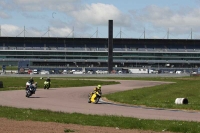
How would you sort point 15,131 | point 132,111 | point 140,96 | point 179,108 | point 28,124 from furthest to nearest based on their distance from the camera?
point 140,96 → point 179,108 → point 132,111 → point 28,124 → point 15,131

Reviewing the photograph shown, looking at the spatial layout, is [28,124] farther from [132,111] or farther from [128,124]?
[132,111]

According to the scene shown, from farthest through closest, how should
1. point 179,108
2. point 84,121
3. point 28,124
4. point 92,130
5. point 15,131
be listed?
point 179,108 < point 84,121 < point 28,124 < point 92,130 < point 15,131

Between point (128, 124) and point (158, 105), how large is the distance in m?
12.0

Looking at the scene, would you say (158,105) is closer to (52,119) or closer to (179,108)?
(179,108)

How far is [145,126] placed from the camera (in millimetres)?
20281

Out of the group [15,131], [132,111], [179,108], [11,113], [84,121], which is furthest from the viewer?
[179,108]

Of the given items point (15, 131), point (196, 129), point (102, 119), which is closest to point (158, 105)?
point (102, 119)

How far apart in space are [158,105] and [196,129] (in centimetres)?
1309

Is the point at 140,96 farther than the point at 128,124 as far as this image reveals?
Yes

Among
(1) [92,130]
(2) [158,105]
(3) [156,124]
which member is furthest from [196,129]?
(2) [158,105]

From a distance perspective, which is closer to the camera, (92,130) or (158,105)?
(92,130)

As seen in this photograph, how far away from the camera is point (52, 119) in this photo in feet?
74.0

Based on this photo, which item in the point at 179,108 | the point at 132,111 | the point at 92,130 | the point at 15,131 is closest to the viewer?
the point at 15,131

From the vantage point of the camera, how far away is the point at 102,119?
22.8 metres
